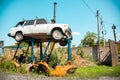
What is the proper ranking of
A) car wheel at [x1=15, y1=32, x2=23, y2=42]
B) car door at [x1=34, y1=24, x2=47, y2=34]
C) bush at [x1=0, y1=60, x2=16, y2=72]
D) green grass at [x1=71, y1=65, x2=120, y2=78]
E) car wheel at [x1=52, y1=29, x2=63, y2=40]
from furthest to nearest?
car wheel at [x1=15, y1=32, x2=23, y2=42], car door at [x1=34, y1=24, x2=47, y2=34], car wheel at [x1=52, y1=29, x2=63, y2=40], bush at [x1=0, y1=60, x2=16, y2=72], green grass at [x1=71, y1=65, x2=120, y2=78]

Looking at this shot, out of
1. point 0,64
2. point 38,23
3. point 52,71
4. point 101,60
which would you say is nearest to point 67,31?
point 38,23

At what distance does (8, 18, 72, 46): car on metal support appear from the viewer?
7445 mm

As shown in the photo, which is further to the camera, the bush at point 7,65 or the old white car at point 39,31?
the old white car at point 39,31

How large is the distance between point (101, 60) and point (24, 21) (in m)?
8.36

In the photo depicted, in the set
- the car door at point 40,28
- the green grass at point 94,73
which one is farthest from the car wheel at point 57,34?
the green grass at point 94,73

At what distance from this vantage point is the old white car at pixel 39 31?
7.45m

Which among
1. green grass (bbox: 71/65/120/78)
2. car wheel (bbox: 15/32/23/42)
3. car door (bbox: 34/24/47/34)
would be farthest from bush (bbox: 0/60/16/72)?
green grass (bbox: 71/65/120/78)

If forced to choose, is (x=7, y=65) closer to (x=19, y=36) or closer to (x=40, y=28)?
(x=19, y=36)

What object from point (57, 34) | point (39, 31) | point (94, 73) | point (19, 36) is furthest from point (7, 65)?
point (94, 73)

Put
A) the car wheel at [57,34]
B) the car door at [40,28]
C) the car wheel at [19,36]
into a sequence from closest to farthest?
the car wheel at [57,34] < the car door at [40,28] < the car wheel at [19,36]

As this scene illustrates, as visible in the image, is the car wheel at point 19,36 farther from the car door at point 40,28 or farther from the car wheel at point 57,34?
the car wheel at point 57,34

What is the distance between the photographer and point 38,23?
807 centimetres

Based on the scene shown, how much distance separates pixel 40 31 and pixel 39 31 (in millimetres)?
53

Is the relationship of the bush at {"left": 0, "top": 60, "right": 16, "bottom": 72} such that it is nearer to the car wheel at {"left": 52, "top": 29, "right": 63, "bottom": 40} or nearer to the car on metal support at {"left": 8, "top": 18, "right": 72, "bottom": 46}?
the car on metal support at {"left": 8, "top": 18, "right": 72, "bottom": 46}
